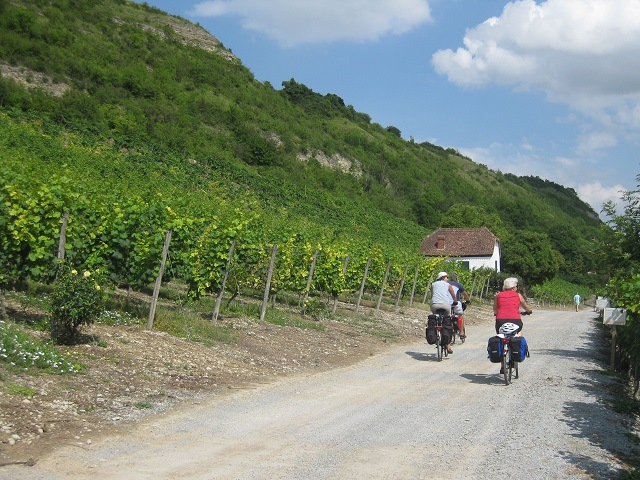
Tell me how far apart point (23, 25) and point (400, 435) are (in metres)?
69.8

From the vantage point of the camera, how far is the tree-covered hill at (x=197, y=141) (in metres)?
38.8

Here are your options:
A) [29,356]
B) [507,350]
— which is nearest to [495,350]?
[507,350]

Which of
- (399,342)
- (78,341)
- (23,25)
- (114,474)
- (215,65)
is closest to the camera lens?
(114,474)

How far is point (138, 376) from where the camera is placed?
8.86 metres

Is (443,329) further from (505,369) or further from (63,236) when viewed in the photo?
(63,236)

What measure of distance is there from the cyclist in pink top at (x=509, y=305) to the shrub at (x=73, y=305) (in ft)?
20.9

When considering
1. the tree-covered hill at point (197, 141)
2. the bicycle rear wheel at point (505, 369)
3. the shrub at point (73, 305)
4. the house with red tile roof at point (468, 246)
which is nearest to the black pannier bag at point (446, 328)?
the bicycle rear wheel at point (505, 369)

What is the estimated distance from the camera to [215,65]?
95000 mm

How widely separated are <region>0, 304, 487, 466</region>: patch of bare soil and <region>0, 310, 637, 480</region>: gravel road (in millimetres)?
→ 343

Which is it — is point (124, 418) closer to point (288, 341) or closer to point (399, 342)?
point (288, 341)

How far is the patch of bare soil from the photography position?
6239mm

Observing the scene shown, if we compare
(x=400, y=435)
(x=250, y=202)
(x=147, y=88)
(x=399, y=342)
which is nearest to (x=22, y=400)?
(x=400, y=435)

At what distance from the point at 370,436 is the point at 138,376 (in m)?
3.55

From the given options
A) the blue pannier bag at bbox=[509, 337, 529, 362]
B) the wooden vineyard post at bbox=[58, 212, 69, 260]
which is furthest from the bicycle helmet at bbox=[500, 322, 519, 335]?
the wooden vineyard post at bbox=[58, 212, 69, 260]
